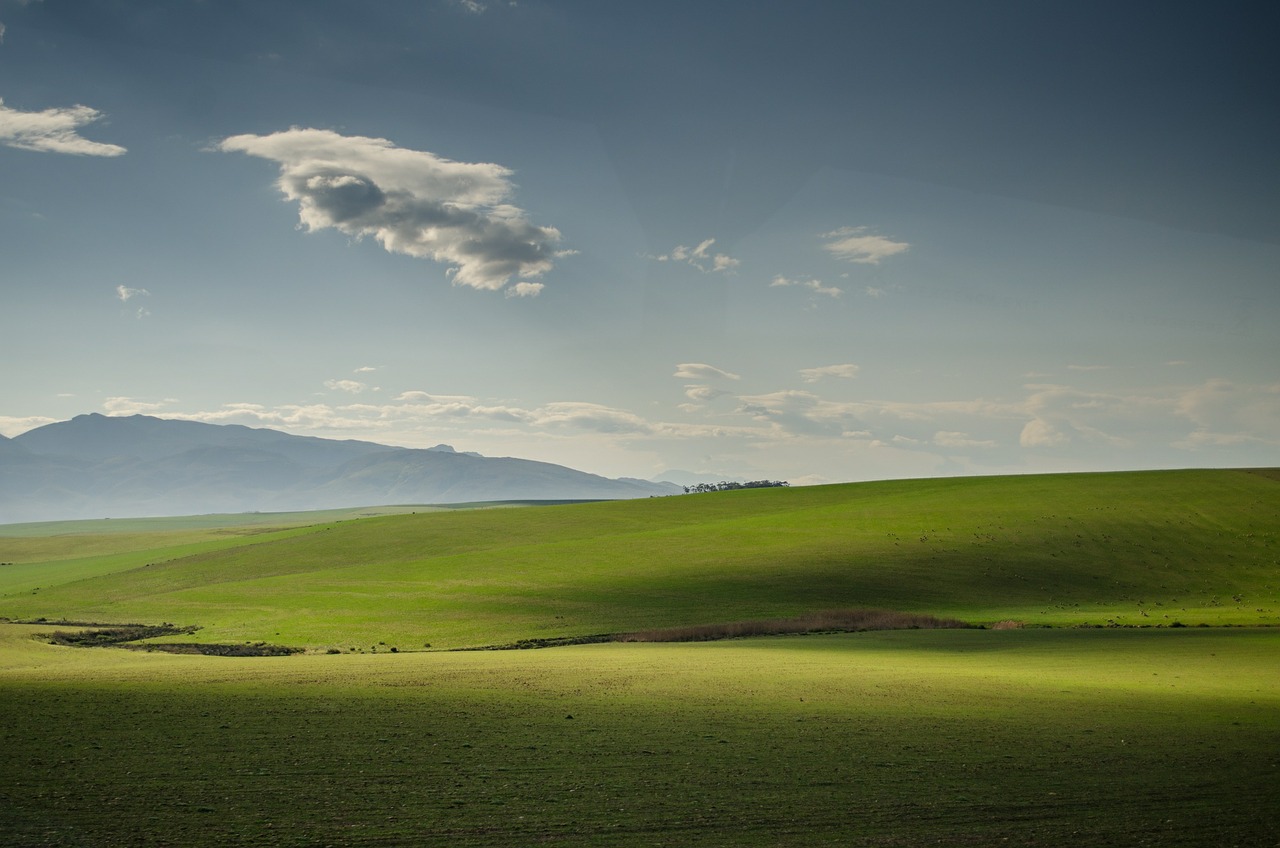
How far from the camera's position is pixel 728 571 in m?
53.0

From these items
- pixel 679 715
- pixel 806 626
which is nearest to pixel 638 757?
pixel 679 715

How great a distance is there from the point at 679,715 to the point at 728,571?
1430 inches

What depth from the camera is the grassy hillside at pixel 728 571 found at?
142 ft

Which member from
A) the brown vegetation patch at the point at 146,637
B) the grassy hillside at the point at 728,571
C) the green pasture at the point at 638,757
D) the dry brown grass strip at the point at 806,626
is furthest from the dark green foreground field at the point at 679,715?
the dry brown grass strip at the point at 806,626

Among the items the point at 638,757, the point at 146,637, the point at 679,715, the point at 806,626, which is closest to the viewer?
the point at 638,757

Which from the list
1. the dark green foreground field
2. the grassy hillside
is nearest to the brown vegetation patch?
the dark green foreground field

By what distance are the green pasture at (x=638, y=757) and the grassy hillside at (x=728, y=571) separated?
63.6ft

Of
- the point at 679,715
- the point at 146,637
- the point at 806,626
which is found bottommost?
the point at 146,637

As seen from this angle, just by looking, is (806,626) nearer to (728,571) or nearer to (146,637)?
(728,571)

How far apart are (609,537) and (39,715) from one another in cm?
5449

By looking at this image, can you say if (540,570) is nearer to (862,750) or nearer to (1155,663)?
(1155,663)

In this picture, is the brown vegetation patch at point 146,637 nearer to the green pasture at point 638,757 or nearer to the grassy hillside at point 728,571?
the grassy hillside at point 728,571

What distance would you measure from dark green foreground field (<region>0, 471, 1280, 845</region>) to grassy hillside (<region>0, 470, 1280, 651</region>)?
0.37 m

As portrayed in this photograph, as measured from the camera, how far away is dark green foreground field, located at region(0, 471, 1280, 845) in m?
10.3
